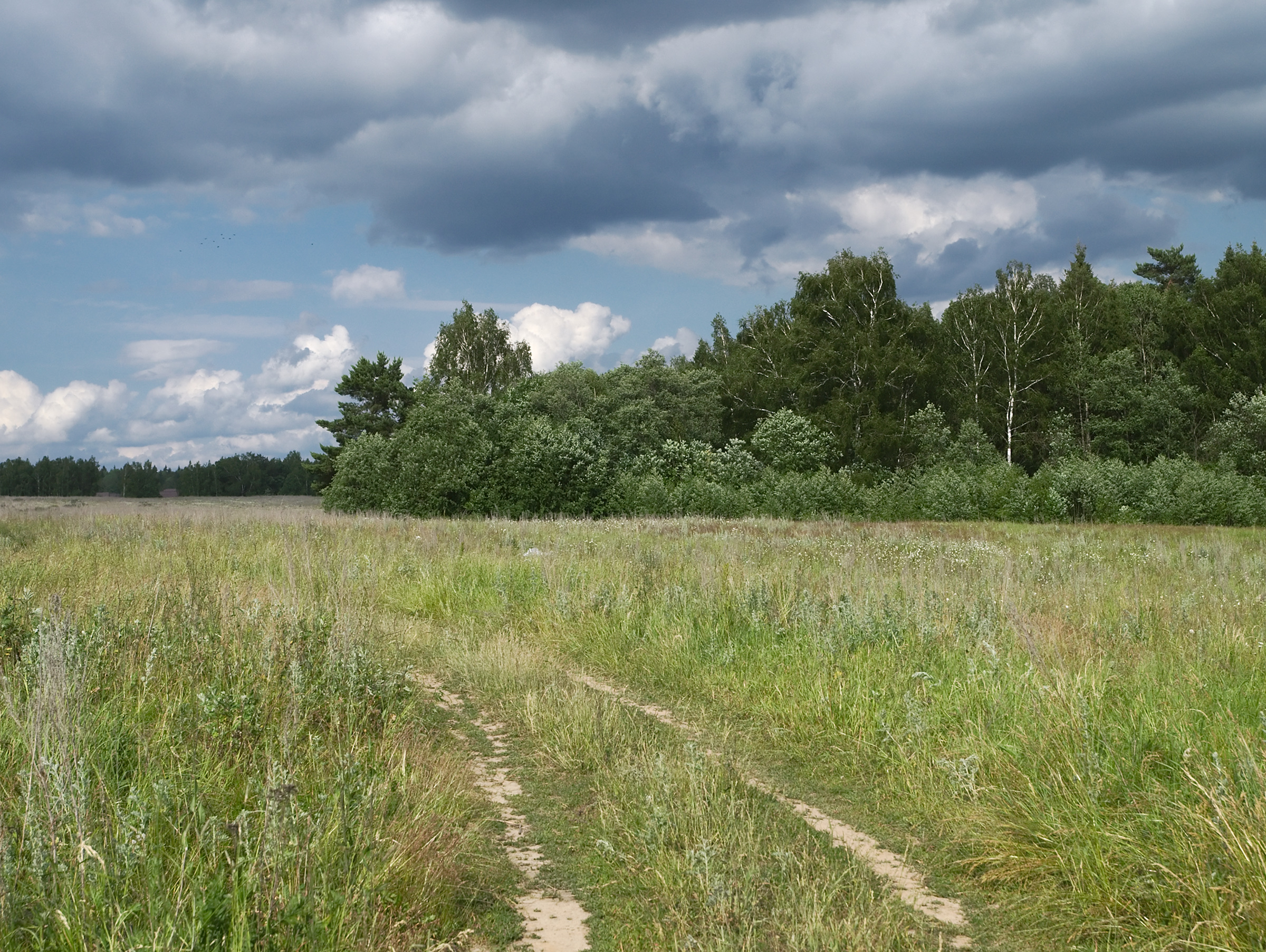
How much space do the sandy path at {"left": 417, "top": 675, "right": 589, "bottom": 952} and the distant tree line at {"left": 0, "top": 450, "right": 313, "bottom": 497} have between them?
346 feet

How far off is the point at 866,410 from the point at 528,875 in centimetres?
4667

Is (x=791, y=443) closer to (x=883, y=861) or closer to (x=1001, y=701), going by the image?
(x=1001, y=701)


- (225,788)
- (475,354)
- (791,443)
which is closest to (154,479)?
(475,354)

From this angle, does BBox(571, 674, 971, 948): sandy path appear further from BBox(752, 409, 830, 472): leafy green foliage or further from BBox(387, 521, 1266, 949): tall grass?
BBox(752, 409, 830, 472): leafy green foliage

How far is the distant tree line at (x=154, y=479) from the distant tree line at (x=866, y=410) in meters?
58.2

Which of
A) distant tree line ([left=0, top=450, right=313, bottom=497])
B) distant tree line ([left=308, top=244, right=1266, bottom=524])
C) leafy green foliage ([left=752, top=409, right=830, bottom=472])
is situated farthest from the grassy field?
distant tree line ([left=0, top=450, right=313, bottom=497])

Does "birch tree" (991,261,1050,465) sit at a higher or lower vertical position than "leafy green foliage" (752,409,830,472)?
higher

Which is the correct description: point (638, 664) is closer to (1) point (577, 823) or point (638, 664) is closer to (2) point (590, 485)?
(1) point (577, 823)

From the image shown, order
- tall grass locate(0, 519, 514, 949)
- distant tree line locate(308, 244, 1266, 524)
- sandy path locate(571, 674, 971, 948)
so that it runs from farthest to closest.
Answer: distant tree line locate(308, 244, 1266, 524) < sandy path locate(571, 674, 971, 948) < tall grass locate(0, 519, 514, 949)

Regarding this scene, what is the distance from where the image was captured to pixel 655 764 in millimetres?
5484

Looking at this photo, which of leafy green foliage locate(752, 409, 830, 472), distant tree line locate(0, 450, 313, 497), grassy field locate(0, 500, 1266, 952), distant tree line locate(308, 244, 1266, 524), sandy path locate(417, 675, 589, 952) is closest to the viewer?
grassy field locate(0, 500, 1266, 952)

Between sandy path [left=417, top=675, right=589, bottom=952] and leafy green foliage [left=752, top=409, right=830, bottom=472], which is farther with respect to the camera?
leafy green foliage [left=752, top=409, right=830, bottom=472]

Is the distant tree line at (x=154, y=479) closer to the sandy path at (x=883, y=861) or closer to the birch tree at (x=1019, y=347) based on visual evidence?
the birch tree at (x=1019, y=347)

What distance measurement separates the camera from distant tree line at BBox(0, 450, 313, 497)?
10638 cm
